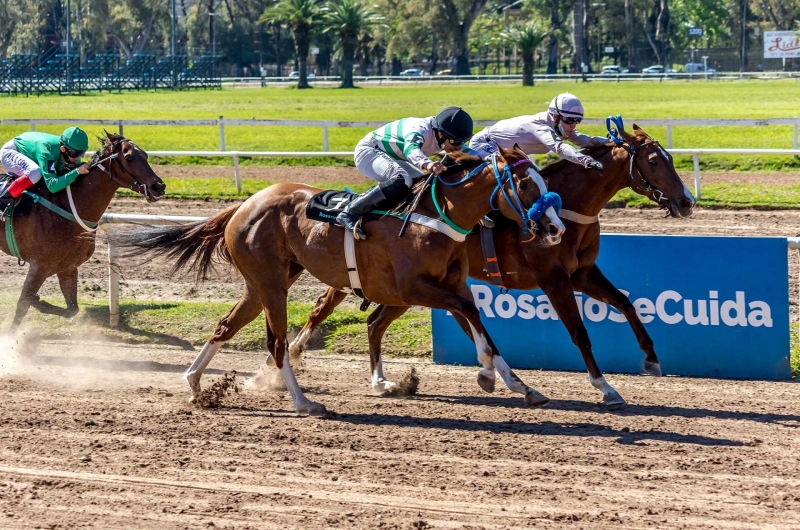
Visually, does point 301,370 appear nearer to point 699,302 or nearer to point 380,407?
point 380,407

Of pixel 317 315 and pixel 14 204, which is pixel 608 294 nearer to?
pixel 317 315

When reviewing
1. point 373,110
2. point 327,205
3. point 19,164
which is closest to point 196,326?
point 19,164

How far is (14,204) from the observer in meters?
8.78

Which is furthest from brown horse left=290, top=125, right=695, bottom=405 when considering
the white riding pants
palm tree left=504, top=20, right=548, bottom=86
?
palm tree left=504, top=20, right=548, bottom=86

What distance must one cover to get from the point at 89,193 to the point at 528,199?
434 cm

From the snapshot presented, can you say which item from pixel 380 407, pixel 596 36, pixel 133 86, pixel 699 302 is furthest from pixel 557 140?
pixel 596 36

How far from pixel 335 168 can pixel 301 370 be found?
11498 millimetres

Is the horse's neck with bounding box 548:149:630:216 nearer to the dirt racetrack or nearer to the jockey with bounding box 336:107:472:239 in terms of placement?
the jockey with bounding box 336:107:472:239

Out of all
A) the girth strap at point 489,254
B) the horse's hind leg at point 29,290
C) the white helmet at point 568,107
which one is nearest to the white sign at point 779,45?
the white helmet at point 568,107

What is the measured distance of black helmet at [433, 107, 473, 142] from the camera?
6285 mm

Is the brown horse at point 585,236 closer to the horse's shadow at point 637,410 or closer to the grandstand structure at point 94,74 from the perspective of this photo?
the horse's shadow at point 637,410

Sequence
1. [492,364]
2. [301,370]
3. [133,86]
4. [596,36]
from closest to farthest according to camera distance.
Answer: [492,364], [301,370], [133,86], [596,36]

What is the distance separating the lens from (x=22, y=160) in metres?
8.73

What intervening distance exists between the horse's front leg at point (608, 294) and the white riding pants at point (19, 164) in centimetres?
460
